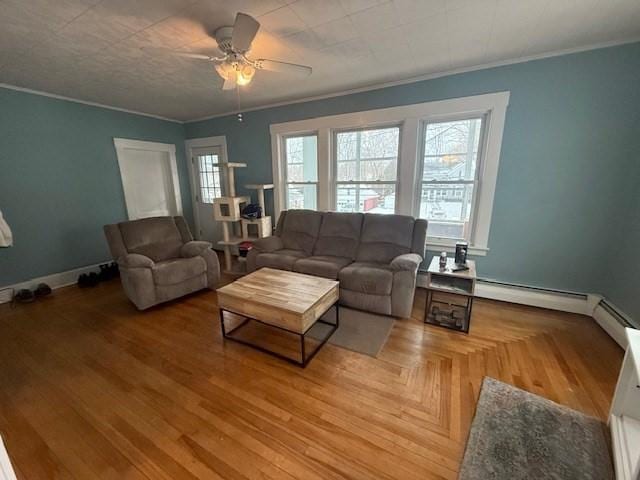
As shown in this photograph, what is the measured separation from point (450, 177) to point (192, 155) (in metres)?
4.40

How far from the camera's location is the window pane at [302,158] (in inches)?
151

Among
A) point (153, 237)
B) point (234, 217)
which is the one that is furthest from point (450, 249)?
point (153, 237)

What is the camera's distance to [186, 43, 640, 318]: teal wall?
2.24 metres

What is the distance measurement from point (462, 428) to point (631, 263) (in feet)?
6.99

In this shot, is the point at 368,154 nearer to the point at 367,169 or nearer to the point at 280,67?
the point at 367,169

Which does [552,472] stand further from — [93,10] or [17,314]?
[17,314]

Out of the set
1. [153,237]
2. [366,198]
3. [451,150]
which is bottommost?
[153,237]

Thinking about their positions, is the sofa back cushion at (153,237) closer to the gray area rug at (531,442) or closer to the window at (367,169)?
the window at (367,169)

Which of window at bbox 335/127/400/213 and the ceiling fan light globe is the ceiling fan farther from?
window at bbox 335/127/400/213

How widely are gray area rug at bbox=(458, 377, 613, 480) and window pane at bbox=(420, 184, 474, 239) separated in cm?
186

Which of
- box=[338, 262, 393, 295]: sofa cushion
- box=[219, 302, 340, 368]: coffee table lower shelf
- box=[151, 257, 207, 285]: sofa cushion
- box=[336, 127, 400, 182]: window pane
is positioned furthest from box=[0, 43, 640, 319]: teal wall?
box=[219, 302, 340, 368]: coffee table lower shelf

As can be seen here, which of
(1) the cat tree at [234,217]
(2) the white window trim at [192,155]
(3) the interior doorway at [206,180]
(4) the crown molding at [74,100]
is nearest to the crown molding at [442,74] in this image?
(2) the white window trim at [192,155]

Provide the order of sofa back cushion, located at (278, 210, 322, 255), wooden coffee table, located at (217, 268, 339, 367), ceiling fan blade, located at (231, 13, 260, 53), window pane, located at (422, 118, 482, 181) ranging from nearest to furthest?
ceiling fan blade, located at (231, 13, 260, 53) < wooden coffee table, located at (217, 268, 339, 367) < window pane, located at (422, 118, 482, 181) < sofa back cushion, located at (278, 210, 322, 255)

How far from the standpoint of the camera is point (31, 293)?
3092 mm
